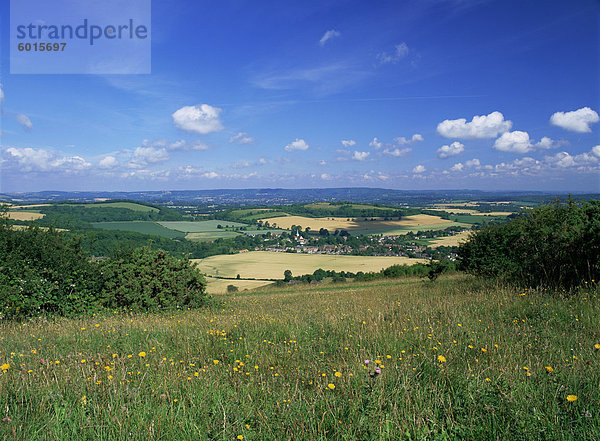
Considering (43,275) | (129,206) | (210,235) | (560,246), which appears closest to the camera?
(43,275)

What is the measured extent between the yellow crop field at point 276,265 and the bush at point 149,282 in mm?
36783

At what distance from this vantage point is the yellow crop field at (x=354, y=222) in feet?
348

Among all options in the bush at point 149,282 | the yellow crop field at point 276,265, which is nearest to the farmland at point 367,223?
the yellow crop field at point 276,265

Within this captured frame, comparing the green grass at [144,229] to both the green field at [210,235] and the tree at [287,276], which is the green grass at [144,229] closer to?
the green field at [210,235]

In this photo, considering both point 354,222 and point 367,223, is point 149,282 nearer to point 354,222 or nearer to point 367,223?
point 367,223

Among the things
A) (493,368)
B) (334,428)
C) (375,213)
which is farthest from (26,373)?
(375,213)

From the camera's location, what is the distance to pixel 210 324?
6.69m

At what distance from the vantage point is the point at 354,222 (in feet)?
385

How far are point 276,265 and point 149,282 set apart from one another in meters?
48.7

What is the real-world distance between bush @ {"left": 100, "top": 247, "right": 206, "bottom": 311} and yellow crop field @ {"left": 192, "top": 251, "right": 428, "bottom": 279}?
1448 inches

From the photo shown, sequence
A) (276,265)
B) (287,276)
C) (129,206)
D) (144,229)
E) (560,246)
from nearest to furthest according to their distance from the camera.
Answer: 1. (560,246)
2. (287,276)
3. (276,265)
4. (144,229)
5. (129,206)

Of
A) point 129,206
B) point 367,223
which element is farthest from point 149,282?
point 129,206

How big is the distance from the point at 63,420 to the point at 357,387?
267 cm

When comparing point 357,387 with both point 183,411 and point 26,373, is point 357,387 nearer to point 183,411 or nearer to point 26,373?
point 183,411
